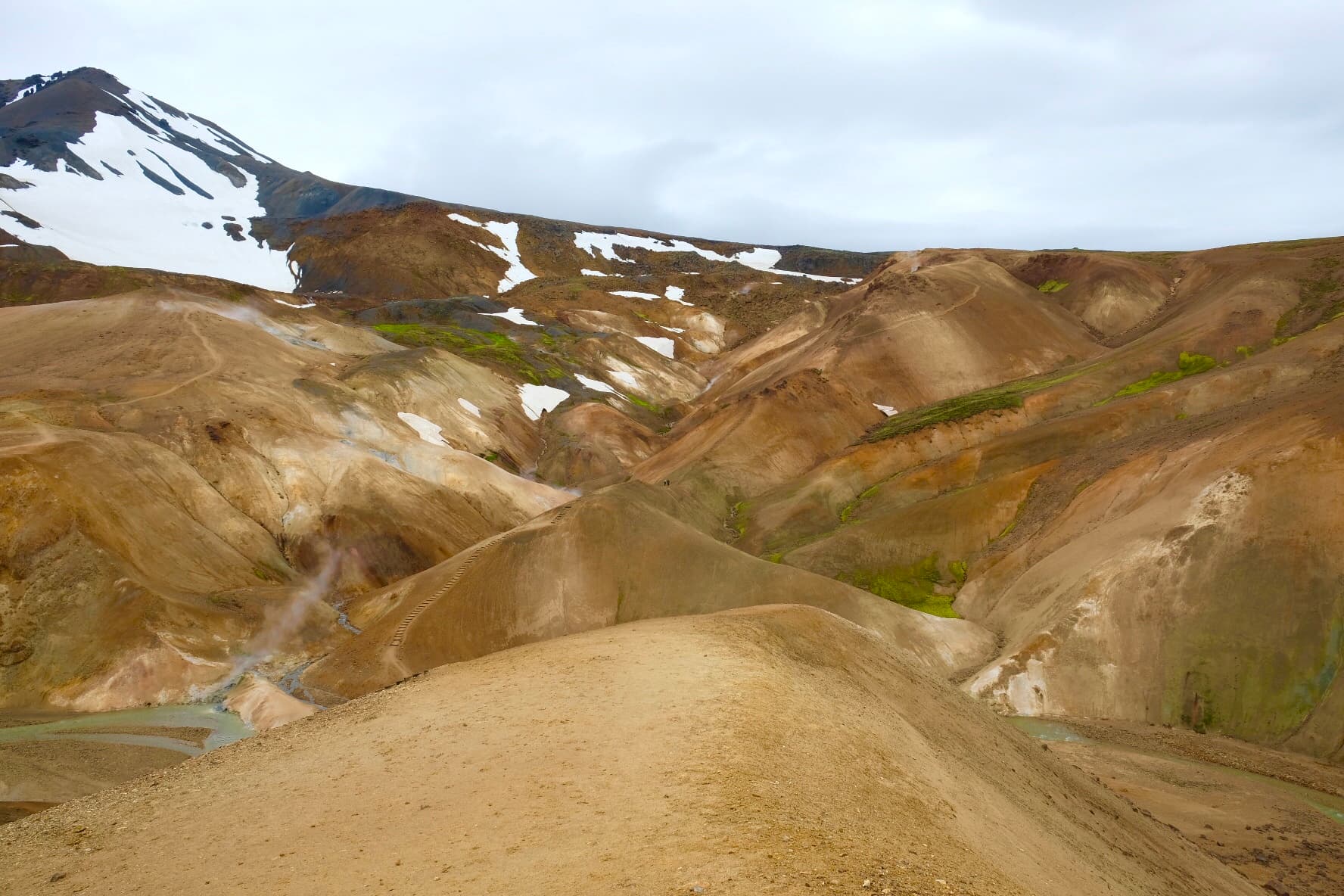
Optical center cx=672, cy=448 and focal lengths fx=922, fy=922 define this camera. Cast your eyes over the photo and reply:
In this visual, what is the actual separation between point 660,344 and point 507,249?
4011cm

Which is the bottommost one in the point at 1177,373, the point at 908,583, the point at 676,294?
the point at 908,583

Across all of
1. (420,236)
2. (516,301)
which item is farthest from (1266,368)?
(420,236)

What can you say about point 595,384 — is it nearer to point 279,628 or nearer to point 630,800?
point 279,628

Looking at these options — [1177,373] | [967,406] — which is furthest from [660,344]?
[1177,373]

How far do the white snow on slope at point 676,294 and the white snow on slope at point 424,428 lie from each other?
2441 inches

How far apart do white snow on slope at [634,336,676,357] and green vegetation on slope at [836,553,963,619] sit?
61.7m

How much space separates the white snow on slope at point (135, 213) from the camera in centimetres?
11975

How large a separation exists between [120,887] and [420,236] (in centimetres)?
12420

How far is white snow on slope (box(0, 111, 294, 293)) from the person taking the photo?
11975 cm

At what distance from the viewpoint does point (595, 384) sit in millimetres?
88062

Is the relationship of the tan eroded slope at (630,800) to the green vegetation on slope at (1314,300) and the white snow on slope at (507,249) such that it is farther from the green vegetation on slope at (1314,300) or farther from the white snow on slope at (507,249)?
the white snow on slope at (507,249)

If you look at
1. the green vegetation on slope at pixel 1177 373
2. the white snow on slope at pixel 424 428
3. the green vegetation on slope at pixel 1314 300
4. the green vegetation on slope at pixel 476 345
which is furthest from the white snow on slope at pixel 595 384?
the green vegetation on slope at pixel 1314 300

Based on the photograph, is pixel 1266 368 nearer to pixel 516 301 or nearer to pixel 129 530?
pixel 129 530

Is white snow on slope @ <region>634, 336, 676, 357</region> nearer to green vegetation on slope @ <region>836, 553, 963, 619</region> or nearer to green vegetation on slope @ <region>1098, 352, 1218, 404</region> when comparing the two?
green vegetation on slope @ <region>1098, 352, 1218, 404</region>
